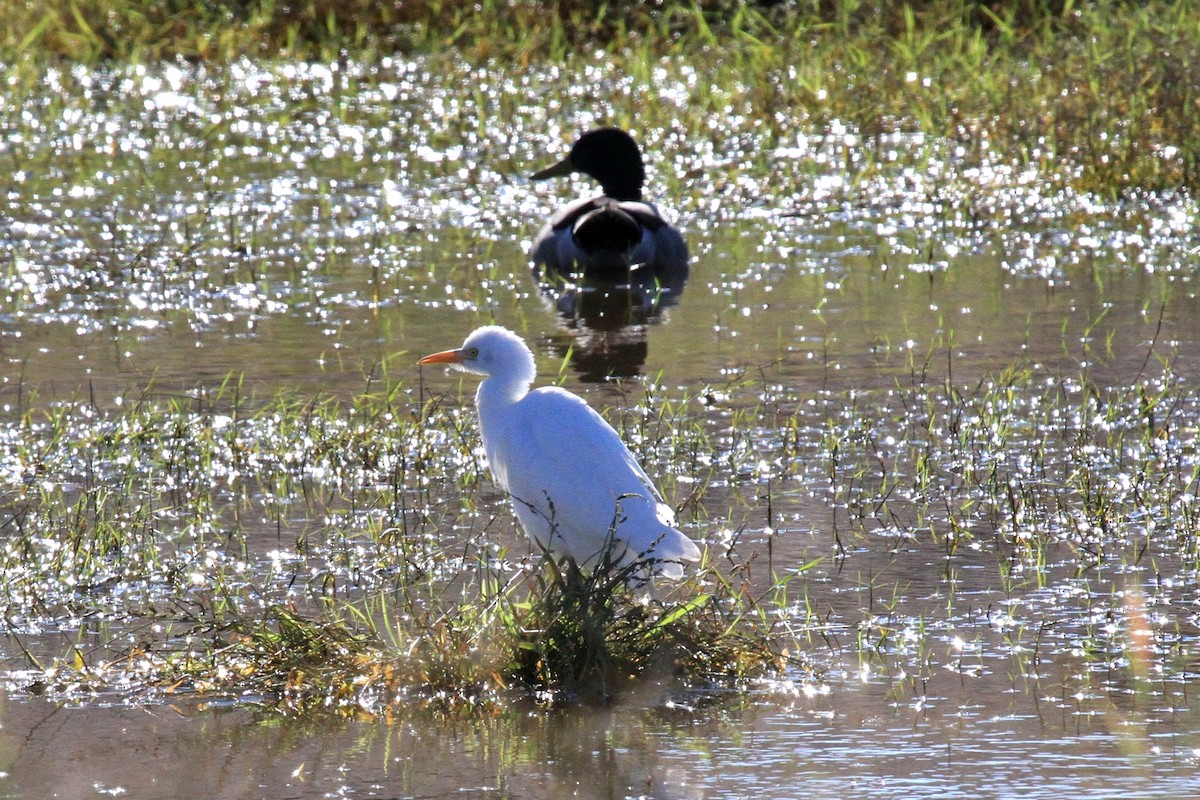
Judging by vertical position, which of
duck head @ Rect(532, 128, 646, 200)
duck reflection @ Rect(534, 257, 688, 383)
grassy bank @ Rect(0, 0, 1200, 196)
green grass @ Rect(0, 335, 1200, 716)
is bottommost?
green grass @ Rect(0, 335, 1200, 716)

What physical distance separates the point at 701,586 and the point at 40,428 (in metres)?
3.02

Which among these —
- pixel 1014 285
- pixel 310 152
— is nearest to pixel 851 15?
pixel 310 152

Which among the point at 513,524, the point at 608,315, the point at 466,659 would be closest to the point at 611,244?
the point at 608,315

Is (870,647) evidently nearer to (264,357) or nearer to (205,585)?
(205,585)

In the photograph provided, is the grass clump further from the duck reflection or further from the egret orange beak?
the duck reflection

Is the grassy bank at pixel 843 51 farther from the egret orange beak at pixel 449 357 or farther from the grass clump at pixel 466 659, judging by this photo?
the grass clump at pixel 466 659

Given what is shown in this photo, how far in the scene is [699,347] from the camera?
830 centimetres

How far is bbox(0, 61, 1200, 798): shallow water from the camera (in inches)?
165

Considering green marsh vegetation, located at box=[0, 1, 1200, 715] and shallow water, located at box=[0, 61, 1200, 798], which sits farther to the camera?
green marsh vegetation, located at box=[0, 1, 1200, 715]

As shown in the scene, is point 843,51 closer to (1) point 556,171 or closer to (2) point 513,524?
(1) point 556,171

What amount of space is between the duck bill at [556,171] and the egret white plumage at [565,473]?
5.85m

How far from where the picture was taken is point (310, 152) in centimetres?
1252

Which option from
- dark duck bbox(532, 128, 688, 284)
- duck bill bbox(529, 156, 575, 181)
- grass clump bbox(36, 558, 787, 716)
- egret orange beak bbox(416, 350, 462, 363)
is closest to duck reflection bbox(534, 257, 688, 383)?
dark duck bbox(532, 128, 688, 284)

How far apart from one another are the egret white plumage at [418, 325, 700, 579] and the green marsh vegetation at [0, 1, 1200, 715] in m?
0.14
